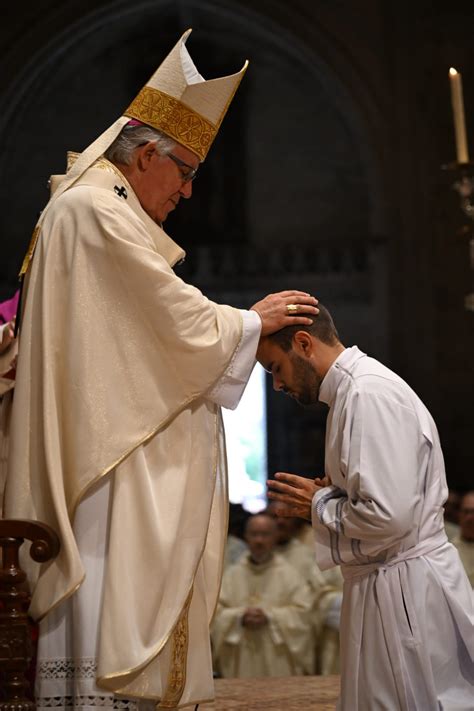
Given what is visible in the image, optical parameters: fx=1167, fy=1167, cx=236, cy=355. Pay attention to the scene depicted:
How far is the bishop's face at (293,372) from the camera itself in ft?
11.9

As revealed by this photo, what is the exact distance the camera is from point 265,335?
363 cm

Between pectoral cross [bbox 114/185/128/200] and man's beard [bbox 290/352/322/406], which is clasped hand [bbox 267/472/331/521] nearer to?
man's beard [bbox 290/352/322/406]

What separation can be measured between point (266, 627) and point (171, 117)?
542 centimetres

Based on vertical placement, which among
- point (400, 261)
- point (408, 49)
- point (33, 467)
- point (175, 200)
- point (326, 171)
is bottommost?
point (33, 467)

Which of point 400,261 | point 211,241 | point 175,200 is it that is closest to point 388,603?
point 175,200

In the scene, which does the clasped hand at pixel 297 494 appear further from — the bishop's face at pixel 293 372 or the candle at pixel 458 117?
the candle at pixel 458 117

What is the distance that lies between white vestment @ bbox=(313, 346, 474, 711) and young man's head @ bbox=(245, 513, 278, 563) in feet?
18.0

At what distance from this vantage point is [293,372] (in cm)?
365

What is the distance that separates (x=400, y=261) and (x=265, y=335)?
33.4 ft

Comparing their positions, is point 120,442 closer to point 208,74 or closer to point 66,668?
point 66,668

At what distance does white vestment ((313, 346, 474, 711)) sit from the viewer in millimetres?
3289

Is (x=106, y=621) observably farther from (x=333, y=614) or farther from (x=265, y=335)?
(x=333, y=614)

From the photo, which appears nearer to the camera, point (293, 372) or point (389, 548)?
point (389, 548)

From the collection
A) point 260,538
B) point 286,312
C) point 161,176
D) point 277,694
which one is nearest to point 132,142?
point 161,176
